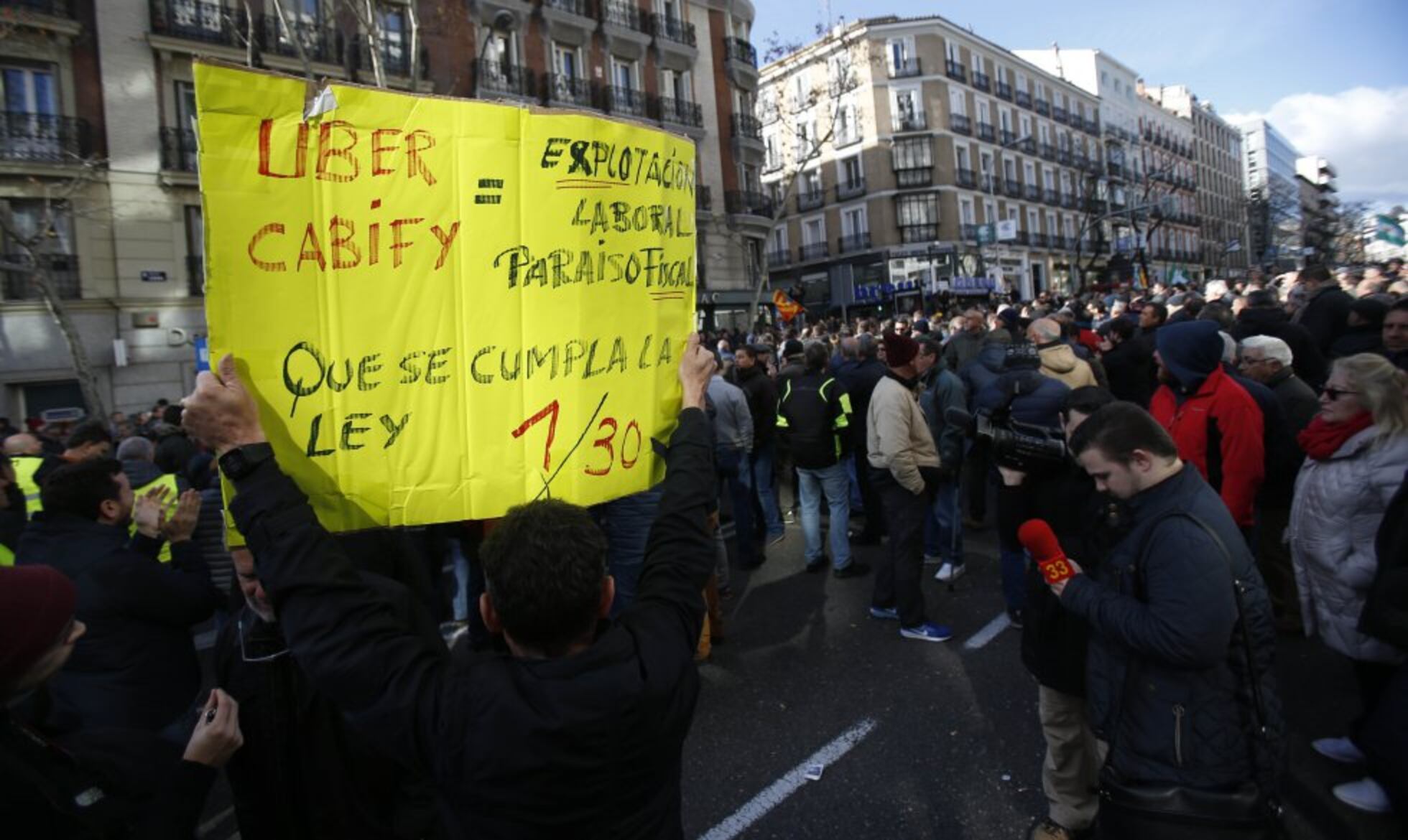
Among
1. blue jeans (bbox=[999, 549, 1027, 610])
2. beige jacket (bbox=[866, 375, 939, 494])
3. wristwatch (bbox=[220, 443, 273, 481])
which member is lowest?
blue jeans (bbox=[999, 549, 1027, 610])

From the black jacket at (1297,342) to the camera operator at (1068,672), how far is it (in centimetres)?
398

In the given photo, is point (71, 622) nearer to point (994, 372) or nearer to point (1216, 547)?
point (1216, 547)

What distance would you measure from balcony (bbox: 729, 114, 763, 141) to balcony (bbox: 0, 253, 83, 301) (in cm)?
2134

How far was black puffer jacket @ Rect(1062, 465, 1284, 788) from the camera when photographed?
6.50ft

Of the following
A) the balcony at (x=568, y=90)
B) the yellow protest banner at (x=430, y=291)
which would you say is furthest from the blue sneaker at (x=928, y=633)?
the balcony at (x=568, y=90)

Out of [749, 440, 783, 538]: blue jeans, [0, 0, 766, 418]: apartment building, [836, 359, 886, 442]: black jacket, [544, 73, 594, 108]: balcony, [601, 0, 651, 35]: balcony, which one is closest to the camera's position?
[836, 359, 886, 442]: black jacket

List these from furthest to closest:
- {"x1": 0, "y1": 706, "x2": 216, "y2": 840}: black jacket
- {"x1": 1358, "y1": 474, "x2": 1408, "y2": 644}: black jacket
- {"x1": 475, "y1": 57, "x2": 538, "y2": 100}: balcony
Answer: {"x1": 475, "y1": 57, "x2": 538, "y2": 100}: balcony
{"x1": 1358, "y1": 474, "x2": 1408, "y2": 644}: black jacket
{"x1": 0, "y1": 706, "x2": 216, "y2": 840}: black jacket

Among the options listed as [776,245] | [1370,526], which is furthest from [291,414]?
[776,245]

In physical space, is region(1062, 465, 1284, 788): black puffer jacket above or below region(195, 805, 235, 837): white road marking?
above

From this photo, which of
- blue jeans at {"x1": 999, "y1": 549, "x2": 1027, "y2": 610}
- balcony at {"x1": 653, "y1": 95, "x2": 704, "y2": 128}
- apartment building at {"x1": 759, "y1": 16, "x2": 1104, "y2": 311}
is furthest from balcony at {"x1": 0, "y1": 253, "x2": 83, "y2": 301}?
apartment building at {"x1": 759, "y1": 16, "x2": 1104, "y2": 311}

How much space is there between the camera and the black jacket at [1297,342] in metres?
5.77

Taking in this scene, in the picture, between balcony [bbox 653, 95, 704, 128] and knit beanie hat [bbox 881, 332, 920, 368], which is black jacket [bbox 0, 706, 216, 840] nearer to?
knit beanie hat [bbox 881, 332, 920, 368]

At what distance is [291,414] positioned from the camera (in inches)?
66.4

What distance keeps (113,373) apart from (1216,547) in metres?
21.6
